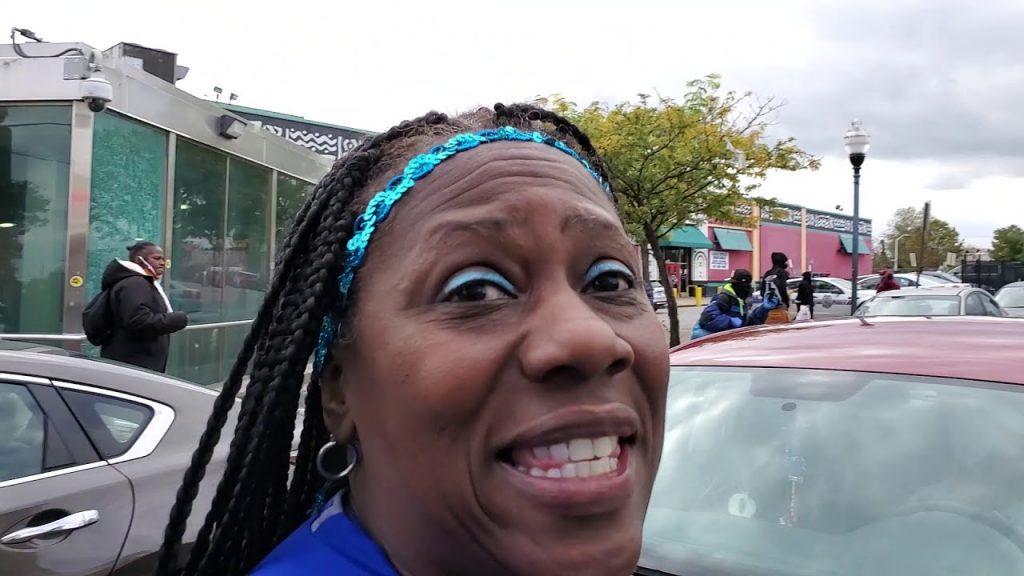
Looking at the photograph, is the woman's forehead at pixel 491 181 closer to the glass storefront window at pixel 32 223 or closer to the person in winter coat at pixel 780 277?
the glass storefront window at pixel 32 223

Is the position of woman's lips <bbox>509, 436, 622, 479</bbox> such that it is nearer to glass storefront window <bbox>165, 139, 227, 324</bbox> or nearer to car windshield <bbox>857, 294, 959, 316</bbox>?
glass storefront window <bbox>165, 139, 227, 324</bbox>

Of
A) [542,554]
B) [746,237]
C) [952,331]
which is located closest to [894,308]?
[952,331]

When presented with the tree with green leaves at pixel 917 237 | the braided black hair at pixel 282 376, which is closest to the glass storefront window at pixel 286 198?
the braided black hair at pixel 282 376

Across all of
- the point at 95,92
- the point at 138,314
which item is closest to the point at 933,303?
the point at 138,314

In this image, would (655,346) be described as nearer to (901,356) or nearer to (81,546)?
(901,356)

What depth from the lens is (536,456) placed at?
1.07m

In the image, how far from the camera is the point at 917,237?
2306 inches

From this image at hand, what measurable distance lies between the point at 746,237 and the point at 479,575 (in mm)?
44309

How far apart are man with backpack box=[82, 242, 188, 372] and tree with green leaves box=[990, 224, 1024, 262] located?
6409cm

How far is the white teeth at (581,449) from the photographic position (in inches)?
42.6

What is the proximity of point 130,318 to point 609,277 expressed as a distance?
203 inches

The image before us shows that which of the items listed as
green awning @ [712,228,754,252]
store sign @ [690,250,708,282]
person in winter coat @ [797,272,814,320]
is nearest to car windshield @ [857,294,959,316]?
person in winter coat @ [797,272,814,320]

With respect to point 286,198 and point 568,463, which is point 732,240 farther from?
point 568,463

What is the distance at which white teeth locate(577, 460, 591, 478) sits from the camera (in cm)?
108
